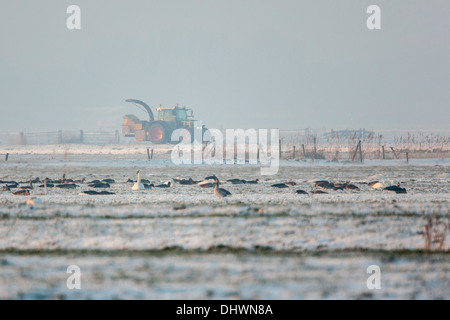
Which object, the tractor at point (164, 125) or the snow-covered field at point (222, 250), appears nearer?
the snow-covered field at point (222, 250)

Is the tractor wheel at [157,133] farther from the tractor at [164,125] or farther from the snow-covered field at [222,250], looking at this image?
the snow-covered field at [222,250]

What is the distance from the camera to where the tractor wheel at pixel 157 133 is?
57.8 metres

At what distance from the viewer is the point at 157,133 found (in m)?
58.5

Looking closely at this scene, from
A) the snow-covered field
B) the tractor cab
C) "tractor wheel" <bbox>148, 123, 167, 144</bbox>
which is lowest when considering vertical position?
the snow-covered field

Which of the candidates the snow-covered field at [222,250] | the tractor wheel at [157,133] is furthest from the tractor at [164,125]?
the snow-covered field at [222,250]

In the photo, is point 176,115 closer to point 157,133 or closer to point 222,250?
point 157,133

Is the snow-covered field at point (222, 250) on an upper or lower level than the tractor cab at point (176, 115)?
lower

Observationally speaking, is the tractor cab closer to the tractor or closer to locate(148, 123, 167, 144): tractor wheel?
the tractor

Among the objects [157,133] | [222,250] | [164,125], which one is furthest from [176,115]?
[222,250]

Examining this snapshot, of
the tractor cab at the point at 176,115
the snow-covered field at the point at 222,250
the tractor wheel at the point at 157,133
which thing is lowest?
the snow-covered field at the point at 222,250

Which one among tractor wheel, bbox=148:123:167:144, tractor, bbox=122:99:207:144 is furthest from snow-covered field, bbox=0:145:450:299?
tractor, bbox=122:99:207:144

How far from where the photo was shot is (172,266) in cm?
762

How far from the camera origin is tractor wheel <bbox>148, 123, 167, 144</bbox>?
57844mm

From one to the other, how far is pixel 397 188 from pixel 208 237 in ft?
32.9
